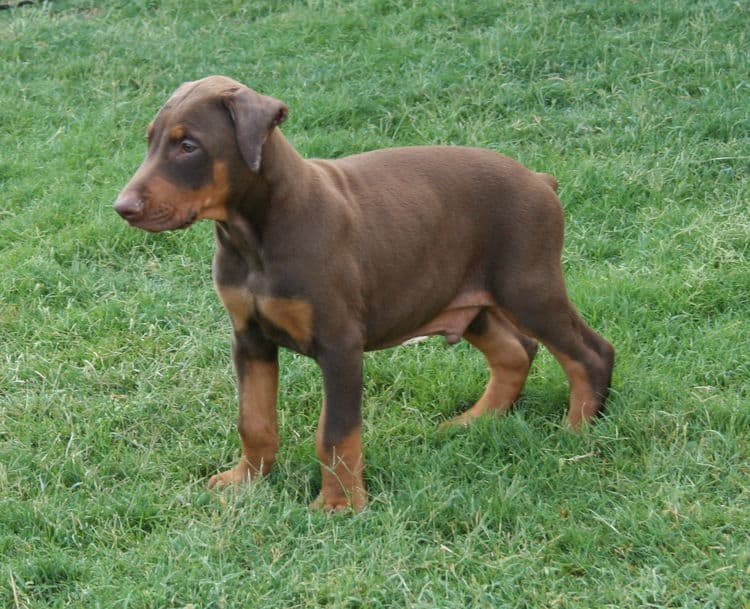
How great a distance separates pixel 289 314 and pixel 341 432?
544mm

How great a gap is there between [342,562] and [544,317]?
1548 millimetres

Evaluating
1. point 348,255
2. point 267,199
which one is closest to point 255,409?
point 348,255

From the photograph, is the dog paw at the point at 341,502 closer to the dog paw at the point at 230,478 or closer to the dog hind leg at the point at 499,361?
the dog paw at the point at 230,478

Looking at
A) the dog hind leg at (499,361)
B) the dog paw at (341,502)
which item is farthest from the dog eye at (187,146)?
the dog hind leg at (499,361)

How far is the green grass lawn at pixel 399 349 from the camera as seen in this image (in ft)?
14.9

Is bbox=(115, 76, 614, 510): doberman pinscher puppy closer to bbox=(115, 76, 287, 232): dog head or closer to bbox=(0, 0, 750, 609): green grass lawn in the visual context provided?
bbox=(115, 76, 287, 232): dog head

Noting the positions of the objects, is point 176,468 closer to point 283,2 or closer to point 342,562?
point 342,562

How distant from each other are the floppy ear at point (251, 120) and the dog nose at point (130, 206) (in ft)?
1.42

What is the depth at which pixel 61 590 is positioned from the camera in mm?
4516

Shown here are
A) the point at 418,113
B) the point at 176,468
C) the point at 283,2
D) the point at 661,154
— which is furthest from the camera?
the point at 283,2

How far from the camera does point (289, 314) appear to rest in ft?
15.8

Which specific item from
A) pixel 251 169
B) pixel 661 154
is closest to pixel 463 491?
pixel 251 169

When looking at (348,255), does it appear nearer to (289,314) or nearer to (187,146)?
(289,314)

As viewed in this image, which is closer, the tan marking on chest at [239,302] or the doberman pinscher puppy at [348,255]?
the doberman pinscher puppy at [348,255]
